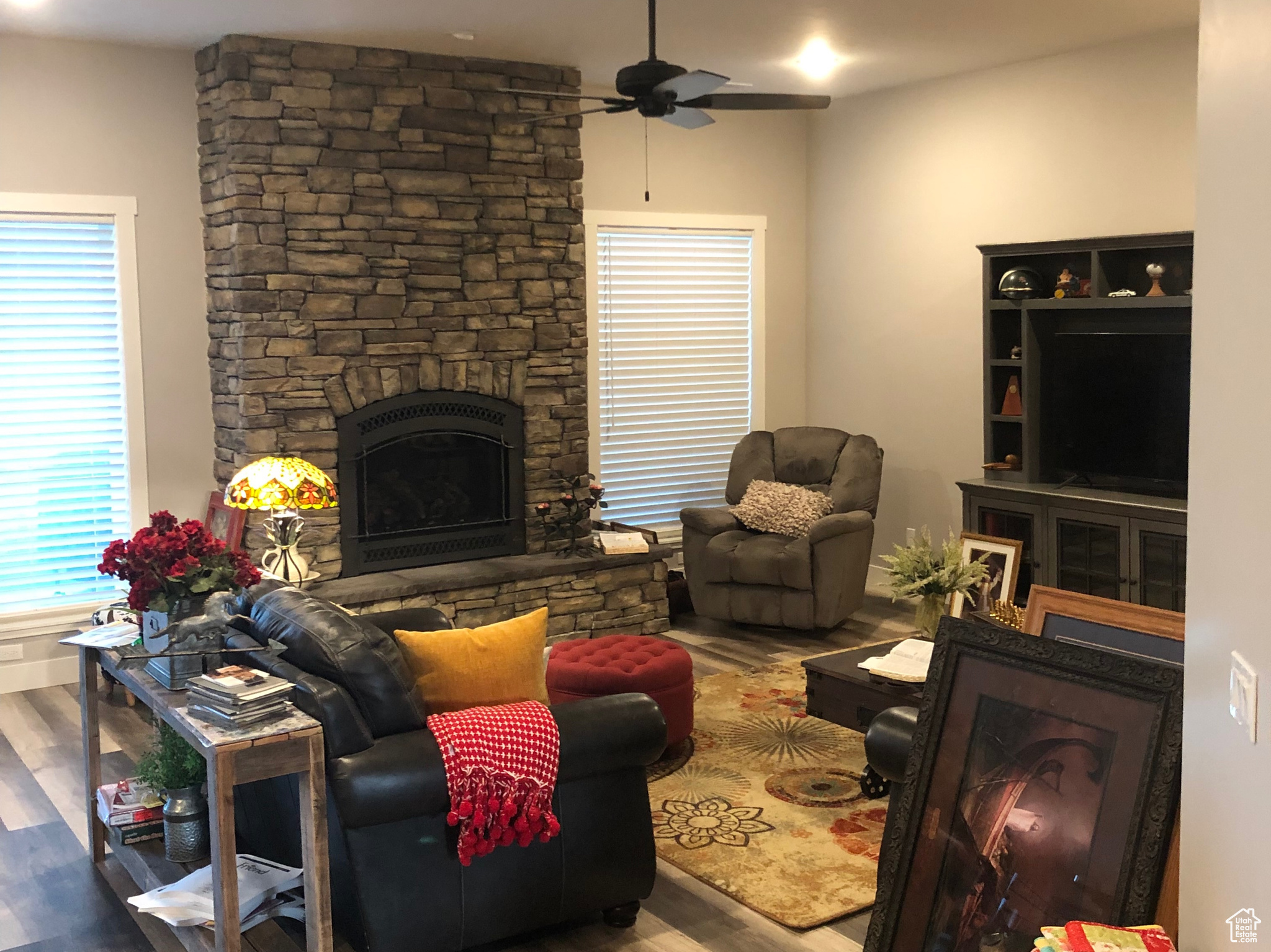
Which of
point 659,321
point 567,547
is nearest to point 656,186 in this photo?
point 659,321

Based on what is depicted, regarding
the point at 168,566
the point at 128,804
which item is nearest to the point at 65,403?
the point at 128,804

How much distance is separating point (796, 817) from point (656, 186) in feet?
14.8

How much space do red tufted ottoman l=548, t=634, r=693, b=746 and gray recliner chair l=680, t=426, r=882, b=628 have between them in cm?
176

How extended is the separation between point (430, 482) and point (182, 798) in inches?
119

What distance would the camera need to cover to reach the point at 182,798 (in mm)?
3779

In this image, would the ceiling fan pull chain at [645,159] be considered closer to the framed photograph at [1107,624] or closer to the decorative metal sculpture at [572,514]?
the decorative metal sculpture at [572,514]

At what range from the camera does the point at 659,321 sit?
786 cm

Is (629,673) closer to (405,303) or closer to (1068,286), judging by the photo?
(405,303)

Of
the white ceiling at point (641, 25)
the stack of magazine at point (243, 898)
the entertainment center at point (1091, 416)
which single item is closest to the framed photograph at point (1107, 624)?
the stack of magazine at point (243, 898)

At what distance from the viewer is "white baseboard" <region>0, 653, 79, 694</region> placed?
600 cm

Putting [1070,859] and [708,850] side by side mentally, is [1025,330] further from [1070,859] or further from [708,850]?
[1070,859]

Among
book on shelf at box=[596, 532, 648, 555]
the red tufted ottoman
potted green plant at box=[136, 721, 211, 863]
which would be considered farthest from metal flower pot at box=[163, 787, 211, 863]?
book on shelf at box=[596, 532, 648, 555]

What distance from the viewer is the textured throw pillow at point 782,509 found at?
6.89 meters

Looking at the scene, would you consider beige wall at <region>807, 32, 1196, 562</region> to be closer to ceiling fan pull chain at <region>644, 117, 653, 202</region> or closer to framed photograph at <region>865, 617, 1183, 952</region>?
ceiling fan pull chain at <region>644, 117, 653, 202</region>
